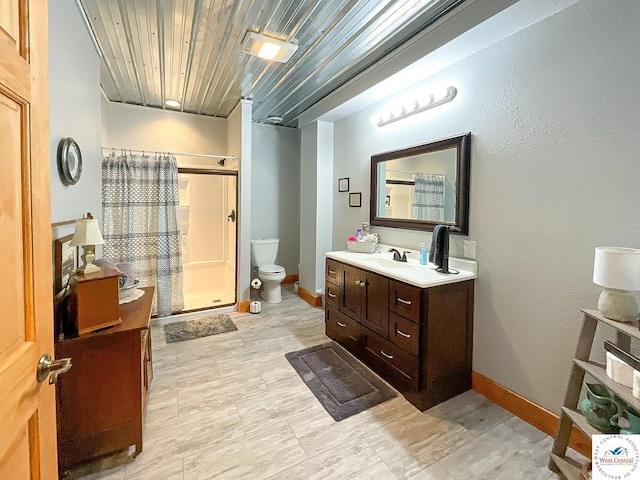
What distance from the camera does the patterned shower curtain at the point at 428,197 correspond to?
244 centimetres

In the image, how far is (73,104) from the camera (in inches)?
73.3

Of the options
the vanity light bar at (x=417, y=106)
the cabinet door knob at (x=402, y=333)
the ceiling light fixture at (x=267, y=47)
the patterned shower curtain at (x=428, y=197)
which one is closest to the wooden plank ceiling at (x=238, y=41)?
the ceiling light fixture at (x=267, y=47)

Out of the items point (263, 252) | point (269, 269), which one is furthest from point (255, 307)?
point (263, 252)

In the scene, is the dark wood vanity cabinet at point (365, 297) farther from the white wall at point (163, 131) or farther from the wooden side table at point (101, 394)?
the white wall at point (163, 131)

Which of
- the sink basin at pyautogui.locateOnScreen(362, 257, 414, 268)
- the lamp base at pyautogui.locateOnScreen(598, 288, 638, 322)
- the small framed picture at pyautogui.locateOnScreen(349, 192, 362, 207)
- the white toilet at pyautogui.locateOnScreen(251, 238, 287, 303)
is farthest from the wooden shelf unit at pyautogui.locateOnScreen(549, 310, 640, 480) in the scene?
the white toilet at pyautogui.locateOnScreen(251, 238, 287, 303)

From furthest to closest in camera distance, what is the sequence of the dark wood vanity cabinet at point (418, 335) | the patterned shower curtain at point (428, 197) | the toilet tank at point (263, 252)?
the toilet tank at point (263, 252)
the patterned shower curtain at point (428, 197)
the dark wood vanity cabinet at point (418, 335)

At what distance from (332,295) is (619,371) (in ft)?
6.61

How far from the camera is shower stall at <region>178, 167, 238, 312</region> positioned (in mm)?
4195

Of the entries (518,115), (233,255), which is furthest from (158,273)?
(518,115)

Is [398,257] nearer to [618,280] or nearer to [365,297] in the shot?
[365,297]

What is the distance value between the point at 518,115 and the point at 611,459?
69.4 inches

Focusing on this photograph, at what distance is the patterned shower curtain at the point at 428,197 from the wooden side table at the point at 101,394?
2.12 metres

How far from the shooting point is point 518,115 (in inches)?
74.2

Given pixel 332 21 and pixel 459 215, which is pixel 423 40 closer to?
pixel 332 21
